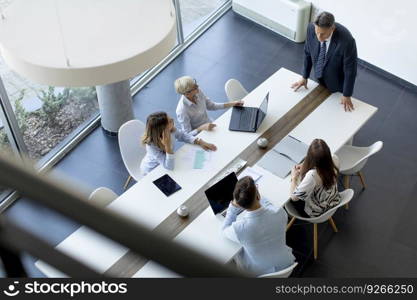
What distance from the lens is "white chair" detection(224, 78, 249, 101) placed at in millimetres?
6246

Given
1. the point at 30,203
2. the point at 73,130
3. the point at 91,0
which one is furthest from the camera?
the point at 73,130

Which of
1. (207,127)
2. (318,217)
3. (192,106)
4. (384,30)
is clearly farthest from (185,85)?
(384,30)

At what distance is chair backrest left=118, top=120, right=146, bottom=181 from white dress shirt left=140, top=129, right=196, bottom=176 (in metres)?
0.24

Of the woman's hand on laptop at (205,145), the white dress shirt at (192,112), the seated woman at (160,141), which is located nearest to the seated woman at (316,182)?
the woman's hand on laptop at (205,145)

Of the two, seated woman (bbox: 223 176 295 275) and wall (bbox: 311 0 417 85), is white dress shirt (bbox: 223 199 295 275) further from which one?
wall (bbox: 311 0 417 85)

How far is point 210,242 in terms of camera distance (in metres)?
4.71

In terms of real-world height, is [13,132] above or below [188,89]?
below

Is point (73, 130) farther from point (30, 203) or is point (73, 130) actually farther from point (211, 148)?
point (30, 203)

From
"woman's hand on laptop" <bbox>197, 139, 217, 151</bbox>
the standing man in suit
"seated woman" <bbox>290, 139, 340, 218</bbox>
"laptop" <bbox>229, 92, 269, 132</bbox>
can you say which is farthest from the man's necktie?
"woman's hand on laptop" <bbox>197, 139, 217, 151</bbox>

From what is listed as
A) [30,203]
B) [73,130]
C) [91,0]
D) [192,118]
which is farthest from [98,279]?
[73,130]

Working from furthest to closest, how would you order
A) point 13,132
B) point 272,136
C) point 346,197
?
point 13,132 → point 272,136 → point 346,197

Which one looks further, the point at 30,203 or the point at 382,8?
the point at 382,8

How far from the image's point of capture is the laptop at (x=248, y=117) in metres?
5.68

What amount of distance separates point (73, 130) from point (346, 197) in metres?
3.43
